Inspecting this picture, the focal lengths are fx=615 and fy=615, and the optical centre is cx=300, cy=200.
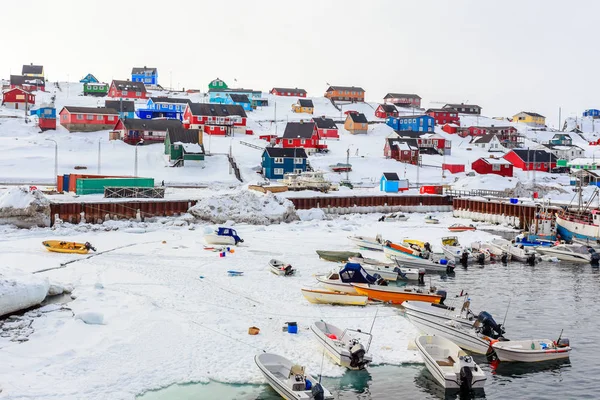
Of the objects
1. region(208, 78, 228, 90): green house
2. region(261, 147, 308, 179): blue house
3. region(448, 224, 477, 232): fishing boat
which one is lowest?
region(448, 224, 477, 232): fishing boat

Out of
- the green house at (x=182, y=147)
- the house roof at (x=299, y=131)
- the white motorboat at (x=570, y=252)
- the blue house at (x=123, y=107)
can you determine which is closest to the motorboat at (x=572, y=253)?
the white motorboat at (x=570, y=252)

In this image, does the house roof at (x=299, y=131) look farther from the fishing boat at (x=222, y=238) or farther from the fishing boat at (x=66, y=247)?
the fishing boat at (x=66, y=247)

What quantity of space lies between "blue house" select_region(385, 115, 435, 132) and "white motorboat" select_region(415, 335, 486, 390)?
120 metres

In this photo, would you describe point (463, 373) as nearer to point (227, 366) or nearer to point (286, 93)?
point (227, 366)

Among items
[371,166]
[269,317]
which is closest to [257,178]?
[371,166]

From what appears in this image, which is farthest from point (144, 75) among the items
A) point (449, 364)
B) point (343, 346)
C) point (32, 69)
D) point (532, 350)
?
point (449, 364)

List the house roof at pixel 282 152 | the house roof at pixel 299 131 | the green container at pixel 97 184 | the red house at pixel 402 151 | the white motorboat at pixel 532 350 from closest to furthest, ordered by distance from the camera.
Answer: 1. the white motorboat at pixel 532 350
2. the green container at pixel 97 184
3. the house roof at pixel 282 152
4. the red house at pixel 402 151
5. the house roof at pixel 299 131

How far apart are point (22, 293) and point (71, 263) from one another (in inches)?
435

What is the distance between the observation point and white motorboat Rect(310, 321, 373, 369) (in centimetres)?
2180

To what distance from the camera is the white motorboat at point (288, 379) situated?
1856 centimetres

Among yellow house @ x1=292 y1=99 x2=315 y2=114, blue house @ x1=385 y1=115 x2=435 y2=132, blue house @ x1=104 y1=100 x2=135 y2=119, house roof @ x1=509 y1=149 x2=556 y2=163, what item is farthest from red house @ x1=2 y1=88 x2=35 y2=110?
house roof @ x1=509 y1=149 x2=556 y2=163

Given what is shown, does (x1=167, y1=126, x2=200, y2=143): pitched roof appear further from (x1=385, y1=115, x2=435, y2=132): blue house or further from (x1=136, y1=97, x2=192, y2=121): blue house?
(x1=385, y1=115, x2=435, y2=132): blue house

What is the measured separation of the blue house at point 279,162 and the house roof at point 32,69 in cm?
10789

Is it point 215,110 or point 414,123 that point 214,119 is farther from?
point 414,123
